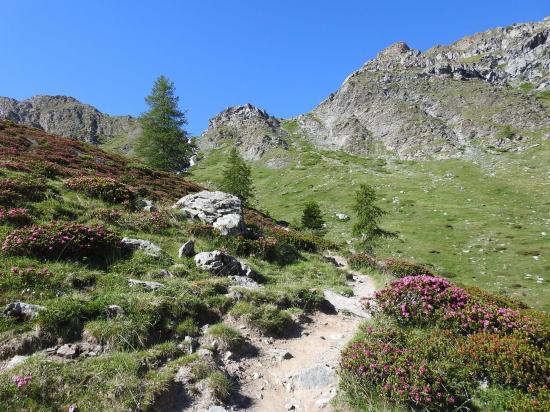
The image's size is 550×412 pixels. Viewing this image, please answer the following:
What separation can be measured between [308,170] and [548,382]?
90603 millimetres

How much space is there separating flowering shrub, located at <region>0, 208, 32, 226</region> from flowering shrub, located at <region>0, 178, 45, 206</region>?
3.83 ft

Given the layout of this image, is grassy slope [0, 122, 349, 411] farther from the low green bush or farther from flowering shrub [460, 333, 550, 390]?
flowering shrub [460, 333, 550, 390]

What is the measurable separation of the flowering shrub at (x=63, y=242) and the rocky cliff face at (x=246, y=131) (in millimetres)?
111942

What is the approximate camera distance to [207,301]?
11.2 meters

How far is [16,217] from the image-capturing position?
43.1 ft

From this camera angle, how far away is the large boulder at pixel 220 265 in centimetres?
1409

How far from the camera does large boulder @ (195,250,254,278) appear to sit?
14.1m

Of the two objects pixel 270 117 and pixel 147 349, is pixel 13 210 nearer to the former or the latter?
pixel 147 349

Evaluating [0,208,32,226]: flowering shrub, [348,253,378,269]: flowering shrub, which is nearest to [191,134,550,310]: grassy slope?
[348,253,378,269]: flowering shrub

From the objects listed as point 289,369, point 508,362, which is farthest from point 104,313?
point 508,362

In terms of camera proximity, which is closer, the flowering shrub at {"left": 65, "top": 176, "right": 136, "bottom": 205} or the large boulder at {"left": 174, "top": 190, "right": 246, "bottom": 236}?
the flowering shrub at {"left": 65, "top": 176, "right": 136, "bottom": 205}

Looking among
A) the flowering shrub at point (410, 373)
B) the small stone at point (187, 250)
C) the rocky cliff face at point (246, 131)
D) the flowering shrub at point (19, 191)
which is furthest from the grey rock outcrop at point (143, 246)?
the rocky cliff face at point (246, 131)

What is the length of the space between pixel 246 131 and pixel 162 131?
10206 cm

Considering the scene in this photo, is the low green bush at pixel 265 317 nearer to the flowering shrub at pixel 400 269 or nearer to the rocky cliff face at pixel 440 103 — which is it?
the flowering shrub at pixel 400 269
